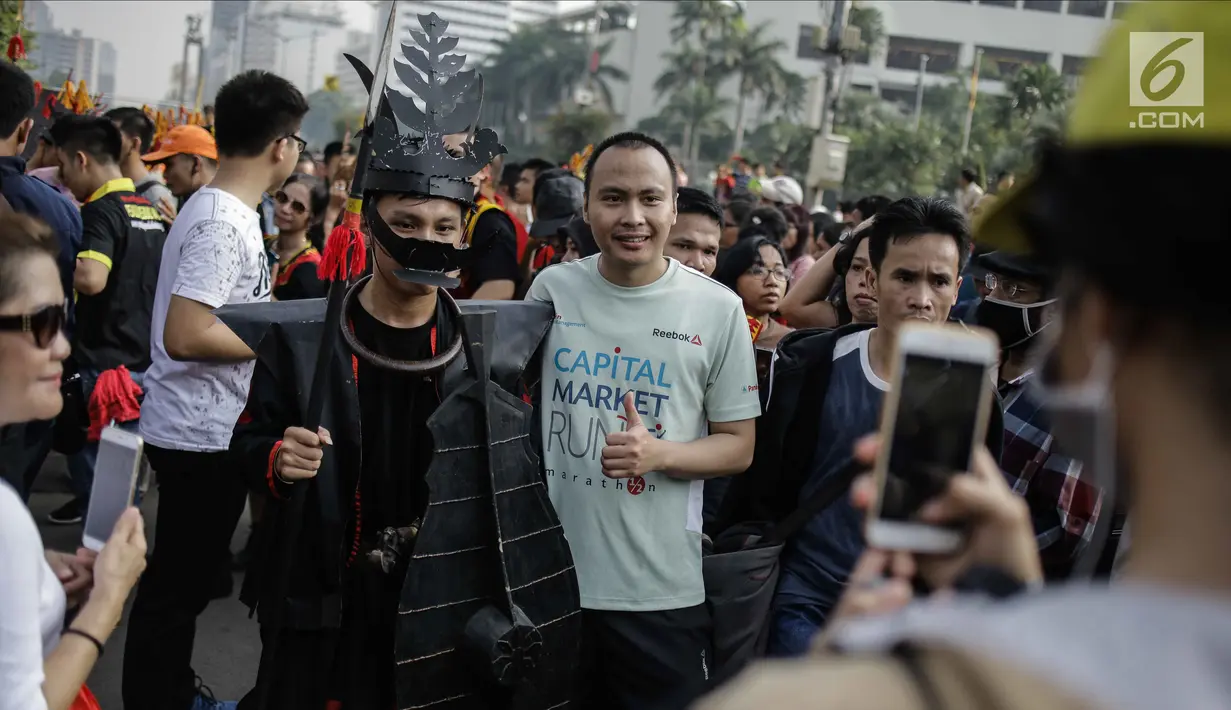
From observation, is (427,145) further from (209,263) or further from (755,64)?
(755,64)

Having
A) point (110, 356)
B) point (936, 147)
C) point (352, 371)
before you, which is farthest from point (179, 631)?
point (936, 147)

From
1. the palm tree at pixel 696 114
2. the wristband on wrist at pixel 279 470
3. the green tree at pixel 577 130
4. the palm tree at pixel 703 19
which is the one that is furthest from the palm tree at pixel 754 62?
the wristband on wrist at pixel 279 470

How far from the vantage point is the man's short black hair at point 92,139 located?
602cm

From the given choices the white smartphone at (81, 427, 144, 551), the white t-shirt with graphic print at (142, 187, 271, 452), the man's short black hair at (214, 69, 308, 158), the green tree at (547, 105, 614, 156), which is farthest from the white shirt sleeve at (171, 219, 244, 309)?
the green tree at (547, 105, 614, 156)

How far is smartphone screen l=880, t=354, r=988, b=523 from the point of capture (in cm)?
115

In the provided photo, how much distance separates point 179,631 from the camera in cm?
388

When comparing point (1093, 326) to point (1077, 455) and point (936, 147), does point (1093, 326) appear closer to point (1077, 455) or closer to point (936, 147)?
point (1077, 455)

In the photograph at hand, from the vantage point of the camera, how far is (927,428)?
1184 millimetres

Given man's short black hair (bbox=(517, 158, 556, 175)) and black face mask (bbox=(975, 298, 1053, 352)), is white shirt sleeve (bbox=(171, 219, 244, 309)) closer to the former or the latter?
black face mask (bbox=(975, 298, 1053, 352))

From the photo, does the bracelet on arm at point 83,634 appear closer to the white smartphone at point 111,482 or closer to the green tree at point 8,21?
the white smartphone at point 111,482

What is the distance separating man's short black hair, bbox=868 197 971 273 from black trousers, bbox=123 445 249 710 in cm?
235

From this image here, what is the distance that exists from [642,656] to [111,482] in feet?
5.19

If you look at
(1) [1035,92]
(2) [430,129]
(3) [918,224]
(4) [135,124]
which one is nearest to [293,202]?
(4) [135,124]

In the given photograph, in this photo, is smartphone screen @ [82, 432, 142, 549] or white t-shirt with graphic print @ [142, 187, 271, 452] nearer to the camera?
smartphone screen @ [82, 432, 142, 549]
